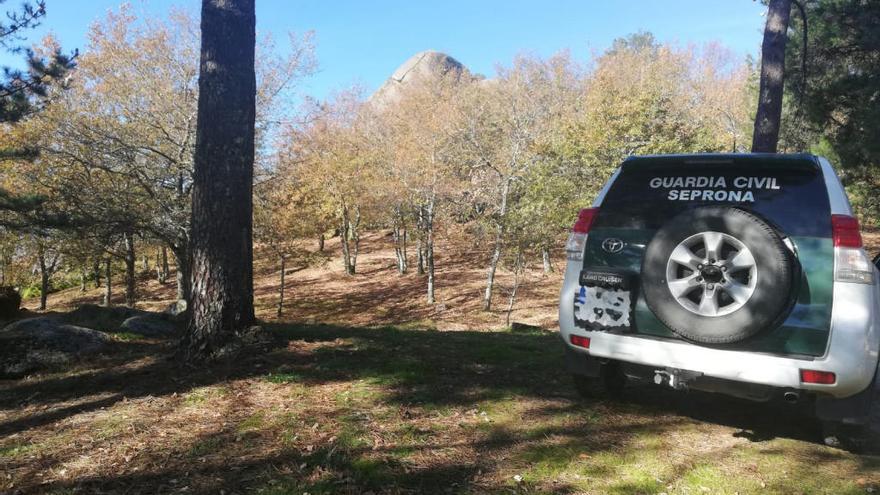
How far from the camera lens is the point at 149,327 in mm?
7059

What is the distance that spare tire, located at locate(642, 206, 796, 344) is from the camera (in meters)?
3.14

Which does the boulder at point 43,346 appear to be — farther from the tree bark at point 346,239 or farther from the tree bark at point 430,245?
the tree bark at point 346,239

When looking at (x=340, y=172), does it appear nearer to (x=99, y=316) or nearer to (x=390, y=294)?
(x=390, y=294)

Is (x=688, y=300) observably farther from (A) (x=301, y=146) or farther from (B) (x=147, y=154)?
(A) (x=301, y=146)

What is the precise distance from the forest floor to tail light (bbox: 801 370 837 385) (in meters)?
0.60

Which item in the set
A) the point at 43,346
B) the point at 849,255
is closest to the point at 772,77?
the point at 849,255

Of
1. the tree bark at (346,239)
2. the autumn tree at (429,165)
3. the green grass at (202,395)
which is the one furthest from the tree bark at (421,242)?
the green grass at (202,395)

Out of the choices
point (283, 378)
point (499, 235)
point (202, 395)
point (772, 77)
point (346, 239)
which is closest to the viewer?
point (202, 395)

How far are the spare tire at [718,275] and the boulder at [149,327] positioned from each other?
6341mm

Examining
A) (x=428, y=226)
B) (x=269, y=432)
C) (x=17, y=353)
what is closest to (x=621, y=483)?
(x=269, y=432)

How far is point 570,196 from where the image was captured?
18797 mm

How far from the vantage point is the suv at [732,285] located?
3098 millimetres

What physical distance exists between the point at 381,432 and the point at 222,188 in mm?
2947

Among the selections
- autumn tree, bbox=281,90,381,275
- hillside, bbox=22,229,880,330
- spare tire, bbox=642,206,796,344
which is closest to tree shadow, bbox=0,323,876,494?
spare tire, bbox=642,206,796,344
